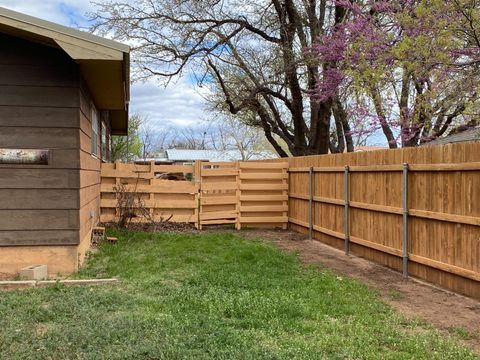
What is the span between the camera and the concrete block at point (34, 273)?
6.20 meters

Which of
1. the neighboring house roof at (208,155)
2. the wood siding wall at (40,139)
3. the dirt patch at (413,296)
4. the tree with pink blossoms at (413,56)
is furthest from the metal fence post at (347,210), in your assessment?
the neighboring house roof at (208,155)

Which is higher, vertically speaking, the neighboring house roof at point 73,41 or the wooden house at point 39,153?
the neighboring house roof at point 73,41

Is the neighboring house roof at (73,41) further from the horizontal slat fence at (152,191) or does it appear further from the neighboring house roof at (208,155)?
the neighboring house roof at (208,155)

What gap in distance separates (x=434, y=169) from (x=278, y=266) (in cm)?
259

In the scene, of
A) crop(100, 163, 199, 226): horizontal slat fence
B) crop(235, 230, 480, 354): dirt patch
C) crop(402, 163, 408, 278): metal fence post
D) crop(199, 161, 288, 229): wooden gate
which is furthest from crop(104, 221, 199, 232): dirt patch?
crop(402, 163, 408, 278): metal fence post

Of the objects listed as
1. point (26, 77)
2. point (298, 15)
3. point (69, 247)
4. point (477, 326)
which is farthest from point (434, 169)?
point (298, 15)

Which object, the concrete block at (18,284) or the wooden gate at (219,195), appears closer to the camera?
the concrete block at (18,284)

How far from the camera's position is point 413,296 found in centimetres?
588

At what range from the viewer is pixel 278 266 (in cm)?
730

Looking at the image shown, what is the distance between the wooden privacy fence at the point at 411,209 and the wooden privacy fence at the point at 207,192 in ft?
7.72

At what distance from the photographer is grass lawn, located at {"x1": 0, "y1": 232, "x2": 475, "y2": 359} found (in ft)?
12.4

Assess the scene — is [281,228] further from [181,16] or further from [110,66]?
[181,16]

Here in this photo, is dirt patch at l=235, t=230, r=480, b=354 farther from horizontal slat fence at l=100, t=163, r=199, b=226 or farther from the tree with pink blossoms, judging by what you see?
horizontal slat fence at l=100, t=163, r=199, b=226

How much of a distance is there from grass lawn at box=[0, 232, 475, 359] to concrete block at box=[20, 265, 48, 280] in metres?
0.51
